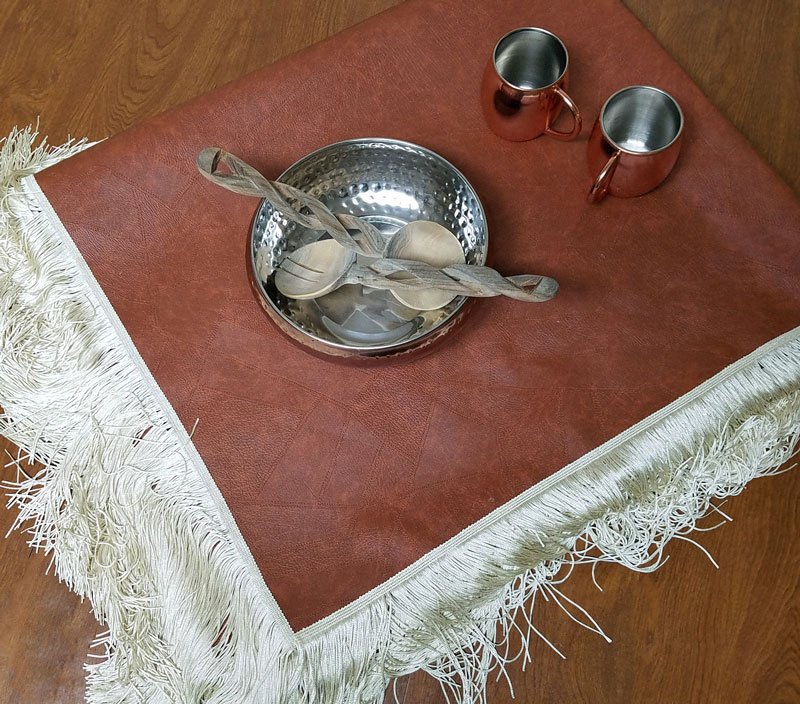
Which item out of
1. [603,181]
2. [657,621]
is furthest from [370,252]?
[657,621]

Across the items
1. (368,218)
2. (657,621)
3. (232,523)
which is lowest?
(657,621)

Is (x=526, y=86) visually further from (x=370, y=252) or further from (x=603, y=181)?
(x=370, y=252)

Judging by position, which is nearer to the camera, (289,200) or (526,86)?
(289,200)

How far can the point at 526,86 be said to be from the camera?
2.34ft

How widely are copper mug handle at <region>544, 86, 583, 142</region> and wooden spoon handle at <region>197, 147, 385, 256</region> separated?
0.19 m

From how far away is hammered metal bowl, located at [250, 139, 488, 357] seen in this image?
619mm

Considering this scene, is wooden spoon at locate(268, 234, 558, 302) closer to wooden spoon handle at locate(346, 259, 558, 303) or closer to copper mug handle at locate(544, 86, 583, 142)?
wooden spoon handle at locate(346, 259, 558, 303)

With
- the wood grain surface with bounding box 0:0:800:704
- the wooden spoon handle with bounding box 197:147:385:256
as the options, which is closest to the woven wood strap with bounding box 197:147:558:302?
the wooden spoon handle with bounding box 197:147:385:256

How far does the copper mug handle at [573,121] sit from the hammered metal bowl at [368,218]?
0.34 feet

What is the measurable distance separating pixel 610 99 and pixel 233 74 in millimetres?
401

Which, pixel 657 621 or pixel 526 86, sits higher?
pixel 526 86

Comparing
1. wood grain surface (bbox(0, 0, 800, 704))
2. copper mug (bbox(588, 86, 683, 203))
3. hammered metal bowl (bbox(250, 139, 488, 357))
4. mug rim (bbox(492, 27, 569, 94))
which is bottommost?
wood grain surface (bbox(0, 0, 800, 704))

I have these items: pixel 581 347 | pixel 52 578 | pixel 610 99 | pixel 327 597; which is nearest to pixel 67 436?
pixel 52 578

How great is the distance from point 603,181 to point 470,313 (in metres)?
0.15
